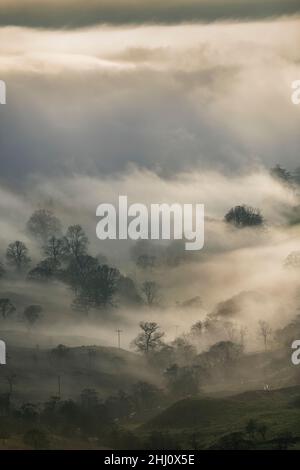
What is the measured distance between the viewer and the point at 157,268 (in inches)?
4734

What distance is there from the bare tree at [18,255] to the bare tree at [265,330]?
29496 mm

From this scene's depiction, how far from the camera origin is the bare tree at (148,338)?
113500 mm

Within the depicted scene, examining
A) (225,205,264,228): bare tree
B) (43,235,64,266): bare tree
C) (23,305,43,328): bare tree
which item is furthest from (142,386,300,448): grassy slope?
(43,235,64,266): bare tree

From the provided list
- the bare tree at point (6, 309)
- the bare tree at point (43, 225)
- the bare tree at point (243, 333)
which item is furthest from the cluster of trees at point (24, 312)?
the bare tree at point (243, 333)

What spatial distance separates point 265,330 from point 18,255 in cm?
3150

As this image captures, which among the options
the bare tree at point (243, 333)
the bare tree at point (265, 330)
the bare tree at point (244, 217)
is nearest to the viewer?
the bare tree at point (265, 330)

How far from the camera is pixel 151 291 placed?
392 ft

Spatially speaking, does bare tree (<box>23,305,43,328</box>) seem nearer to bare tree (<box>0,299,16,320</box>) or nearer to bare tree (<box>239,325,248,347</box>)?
bare tree (<box>0,299,16,320</box>)
